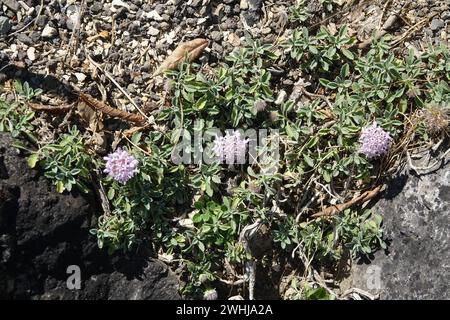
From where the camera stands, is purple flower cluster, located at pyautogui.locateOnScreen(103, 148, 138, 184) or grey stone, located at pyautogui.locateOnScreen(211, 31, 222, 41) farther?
grey stone, located at pyautogui.locateOnScreen(211, 31, 222, 41)

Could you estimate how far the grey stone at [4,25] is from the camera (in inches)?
151

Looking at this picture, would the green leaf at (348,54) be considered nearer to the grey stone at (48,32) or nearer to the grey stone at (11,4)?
the grey stone at (48,32)

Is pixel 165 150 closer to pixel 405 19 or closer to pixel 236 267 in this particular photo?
pixel 236 267

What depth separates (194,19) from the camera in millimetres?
3959

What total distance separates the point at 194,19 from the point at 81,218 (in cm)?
130

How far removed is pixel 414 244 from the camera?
12.1ft

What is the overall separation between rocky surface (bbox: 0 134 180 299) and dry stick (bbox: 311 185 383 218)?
91 centimetres

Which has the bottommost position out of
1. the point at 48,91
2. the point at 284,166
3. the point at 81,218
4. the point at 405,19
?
the point at 81,218

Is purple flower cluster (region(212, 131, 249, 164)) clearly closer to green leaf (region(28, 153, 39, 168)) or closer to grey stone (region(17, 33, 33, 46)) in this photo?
green leaf (region(28, 153, 39, 168))

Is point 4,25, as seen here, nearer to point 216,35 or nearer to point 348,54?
point 216,35

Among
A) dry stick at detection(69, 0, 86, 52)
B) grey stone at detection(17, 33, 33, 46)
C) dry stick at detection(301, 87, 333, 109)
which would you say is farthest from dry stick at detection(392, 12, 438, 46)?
grey stone at detection(17, 33, 33, 46)

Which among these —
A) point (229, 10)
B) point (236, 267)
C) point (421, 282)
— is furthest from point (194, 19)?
point (421, 282)

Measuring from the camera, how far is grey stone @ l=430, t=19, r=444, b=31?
3.93m

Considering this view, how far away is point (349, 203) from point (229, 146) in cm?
76
